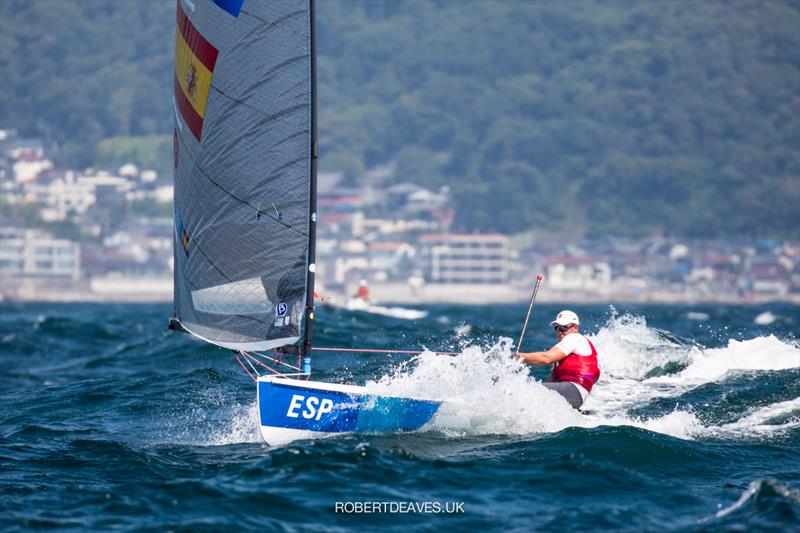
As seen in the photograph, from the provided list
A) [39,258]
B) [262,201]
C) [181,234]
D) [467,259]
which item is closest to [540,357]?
[262,201]

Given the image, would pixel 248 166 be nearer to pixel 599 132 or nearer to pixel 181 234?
pixel 181 234

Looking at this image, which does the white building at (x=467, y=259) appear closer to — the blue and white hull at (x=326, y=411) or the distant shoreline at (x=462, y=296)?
the distant shoreline at (x=462, y=296)

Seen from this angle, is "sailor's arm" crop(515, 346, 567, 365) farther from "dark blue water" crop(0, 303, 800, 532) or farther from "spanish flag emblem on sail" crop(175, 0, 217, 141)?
"spanish flag emblem on sail" crop(175, 0, 217, 141)

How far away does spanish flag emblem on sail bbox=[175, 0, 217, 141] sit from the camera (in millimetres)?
12156

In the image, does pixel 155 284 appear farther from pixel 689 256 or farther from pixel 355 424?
pixel 355 424

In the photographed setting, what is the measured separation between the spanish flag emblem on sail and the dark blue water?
134 inches

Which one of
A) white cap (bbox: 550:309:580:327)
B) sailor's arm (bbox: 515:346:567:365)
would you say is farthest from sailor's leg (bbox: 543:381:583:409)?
white cap (bbox: 550:309:580:327)

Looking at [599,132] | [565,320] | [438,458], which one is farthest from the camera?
[599,132]

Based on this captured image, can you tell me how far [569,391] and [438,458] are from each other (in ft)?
6.95

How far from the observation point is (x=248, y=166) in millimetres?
12008

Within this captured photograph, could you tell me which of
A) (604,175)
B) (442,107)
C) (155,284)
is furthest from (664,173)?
(155,284)

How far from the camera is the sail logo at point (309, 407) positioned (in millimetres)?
11789

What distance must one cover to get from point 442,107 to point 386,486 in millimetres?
182583

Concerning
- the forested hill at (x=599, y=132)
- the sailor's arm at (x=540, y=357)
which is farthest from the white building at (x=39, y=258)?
the sailor's arm at (x=540, y=357)
